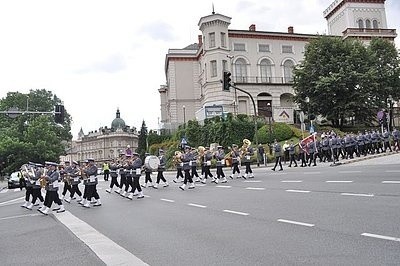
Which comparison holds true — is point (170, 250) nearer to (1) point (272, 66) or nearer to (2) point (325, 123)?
(2) point (325, 123)

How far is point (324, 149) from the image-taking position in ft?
97.6

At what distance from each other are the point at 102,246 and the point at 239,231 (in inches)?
106

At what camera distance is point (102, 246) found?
27.5 ft

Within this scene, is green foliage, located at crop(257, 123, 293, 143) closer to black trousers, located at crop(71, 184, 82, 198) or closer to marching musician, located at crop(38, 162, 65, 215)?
black trousers, located at crop(71, 184, 82, 198)

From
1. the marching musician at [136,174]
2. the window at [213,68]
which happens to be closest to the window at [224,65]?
the window at [213,68]

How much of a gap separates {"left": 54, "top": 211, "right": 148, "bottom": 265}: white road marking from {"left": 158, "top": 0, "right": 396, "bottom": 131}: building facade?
40.6 meters

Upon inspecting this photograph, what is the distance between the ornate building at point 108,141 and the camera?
153000mm

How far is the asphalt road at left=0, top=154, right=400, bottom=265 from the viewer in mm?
6680

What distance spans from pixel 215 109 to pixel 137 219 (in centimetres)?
4061

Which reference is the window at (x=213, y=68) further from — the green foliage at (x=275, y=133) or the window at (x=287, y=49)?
the green foliage at (x=275, y=133)

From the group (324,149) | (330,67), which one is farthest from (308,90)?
(324,149)

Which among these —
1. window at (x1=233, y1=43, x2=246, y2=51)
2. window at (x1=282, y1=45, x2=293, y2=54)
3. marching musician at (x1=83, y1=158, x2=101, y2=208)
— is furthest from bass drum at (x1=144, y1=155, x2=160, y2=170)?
window at (x1=282, y1=45, x2=293, y2=54)

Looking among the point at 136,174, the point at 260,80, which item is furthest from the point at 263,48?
the point at 136,174

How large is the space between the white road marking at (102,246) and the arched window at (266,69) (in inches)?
2066
